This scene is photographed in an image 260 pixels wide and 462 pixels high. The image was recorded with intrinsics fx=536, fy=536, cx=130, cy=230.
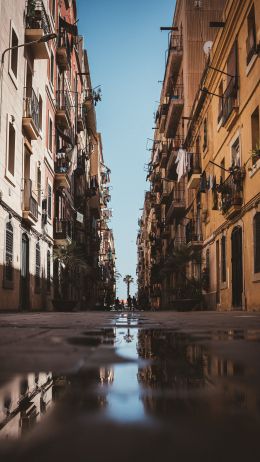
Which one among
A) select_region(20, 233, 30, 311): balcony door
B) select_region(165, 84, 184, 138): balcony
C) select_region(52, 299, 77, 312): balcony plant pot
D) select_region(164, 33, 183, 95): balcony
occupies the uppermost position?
select_region(164, 33, 183, 95): balcony

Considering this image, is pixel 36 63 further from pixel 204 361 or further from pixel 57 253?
pixel 204 361

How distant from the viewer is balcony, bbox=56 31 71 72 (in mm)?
29172

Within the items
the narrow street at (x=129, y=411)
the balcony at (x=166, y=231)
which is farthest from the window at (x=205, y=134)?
the narrow street at (x=129, y=411)

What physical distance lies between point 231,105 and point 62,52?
13.4m

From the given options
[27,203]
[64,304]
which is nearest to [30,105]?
[27,203]

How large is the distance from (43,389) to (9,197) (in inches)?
627

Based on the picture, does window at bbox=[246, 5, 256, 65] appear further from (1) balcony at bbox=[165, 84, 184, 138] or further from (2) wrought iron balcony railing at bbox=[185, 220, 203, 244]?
(1) balcony at bbox=[165, 84, 184, 138]

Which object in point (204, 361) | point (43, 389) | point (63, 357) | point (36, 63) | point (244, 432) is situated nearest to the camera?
point (244, 432)

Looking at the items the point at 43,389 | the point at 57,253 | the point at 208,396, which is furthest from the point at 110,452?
the point at 57,253

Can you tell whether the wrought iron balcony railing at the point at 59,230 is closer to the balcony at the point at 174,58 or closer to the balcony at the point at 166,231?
the balcony at the point at 174,58

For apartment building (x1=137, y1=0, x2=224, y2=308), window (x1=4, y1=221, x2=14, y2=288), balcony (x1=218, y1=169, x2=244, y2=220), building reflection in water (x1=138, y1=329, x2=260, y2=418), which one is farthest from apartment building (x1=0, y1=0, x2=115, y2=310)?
building reflection in water (x1=138, y1=329, x2=260, y2=418)

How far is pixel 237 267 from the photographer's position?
64.0ft

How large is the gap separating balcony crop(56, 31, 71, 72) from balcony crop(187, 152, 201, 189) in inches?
355

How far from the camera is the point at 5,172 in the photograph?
16.2 meters
